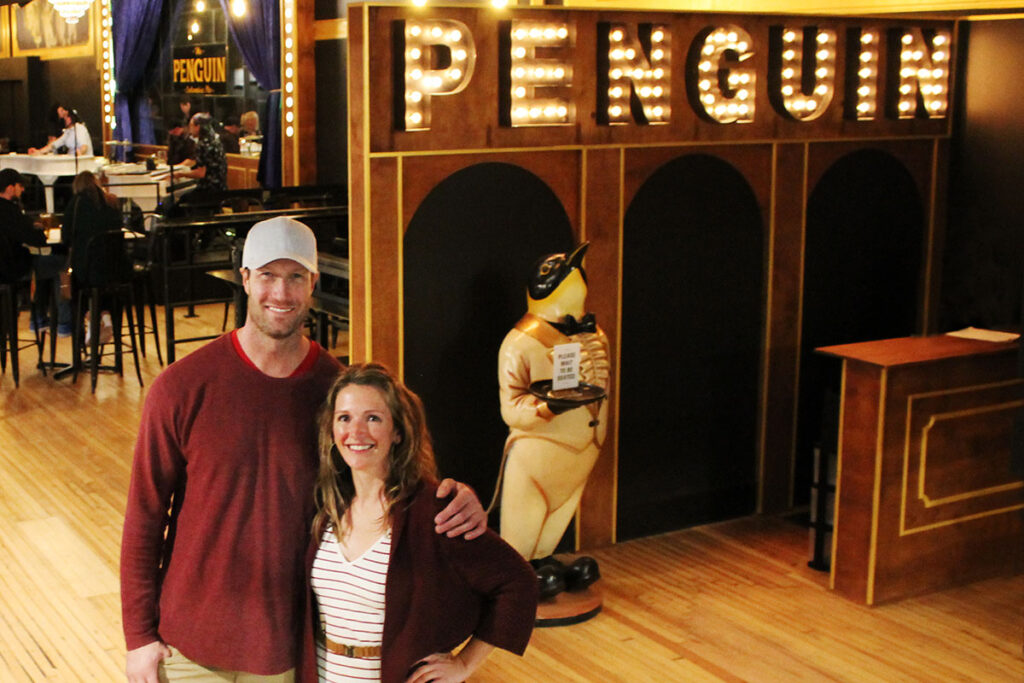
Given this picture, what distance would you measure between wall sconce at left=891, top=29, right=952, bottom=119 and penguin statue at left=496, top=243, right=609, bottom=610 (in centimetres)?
223

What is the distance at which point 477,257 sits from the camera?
196 inches

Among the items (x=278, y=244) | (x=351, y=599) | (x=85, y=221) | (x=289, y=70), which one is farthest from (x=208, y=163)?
(x=351, y=599)

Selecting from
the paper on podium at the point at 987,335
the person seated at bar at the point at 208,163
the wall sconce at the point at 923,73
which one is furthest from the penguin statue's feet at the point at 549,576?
the person seated at bar at the point at 208,163

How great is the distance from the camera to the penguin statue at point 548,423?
4.60 m

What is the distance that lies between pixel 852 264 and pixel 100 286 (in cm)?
440

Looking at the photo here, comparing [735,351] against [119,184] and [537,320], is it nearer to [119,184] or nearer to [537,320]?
[537,320]

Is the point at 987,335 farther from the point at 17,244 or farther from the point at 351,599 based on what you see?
the point at 17,244

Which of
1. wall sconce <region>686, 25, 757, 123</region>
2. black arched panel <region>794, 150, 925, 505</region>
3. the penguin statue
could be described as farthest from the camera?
black arched panel <region>794, 150, 925, 505</region>

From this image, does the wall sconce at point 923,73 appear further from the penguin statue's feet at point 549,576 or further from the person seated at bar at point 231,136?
the person seated at bar at point 231,136

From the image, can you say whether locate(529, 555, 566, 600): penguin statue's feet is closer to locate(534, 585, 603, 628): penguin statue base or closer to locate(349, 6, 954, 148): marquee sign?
locate(534, 585, 603, 628): penguin statue base

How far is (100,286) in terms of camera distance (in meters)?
7.72

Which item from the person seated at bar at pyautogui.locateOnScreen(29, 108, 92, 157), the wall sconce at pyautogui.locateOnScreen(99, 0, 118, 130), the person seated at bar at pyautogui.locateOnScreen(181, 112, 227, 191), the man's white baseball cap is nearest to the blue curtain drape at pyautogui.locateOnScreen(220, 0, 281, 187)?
the person seated at bar at pyautogui.locateOnScreen(181, 112, 227, 191)

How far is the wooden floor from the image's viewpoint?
4.33 m

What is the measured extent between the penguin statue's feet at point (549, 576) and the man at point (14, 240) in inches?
181
